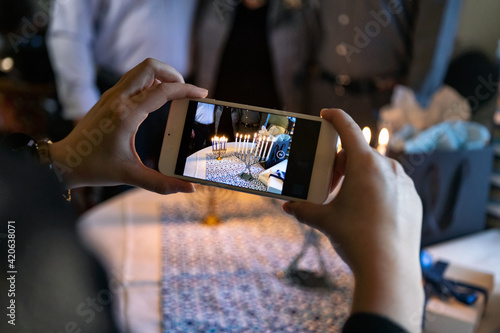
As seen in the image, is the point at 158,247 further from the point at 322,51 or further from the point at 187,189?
the point at 322,51

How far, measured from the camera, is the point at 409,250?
26 cm

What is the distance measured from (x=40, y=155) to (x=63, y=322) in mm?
259

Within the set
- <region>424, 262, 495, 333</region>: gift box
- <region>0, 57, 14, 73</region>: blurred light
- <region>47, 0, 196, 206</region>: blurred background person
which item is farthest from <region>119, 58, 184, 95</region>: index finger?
<region>0, 57, 14, 73</region>: blurred light

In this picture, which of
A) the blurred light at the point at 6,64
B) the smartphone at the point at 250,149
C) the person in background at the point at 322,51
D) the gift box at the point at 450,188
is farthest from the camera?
the blurred light at the point at 6,64

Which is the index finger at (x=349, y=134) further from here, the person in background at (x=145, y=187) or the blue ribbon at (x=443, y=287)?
the blue ribbon at (x=443, y=287)

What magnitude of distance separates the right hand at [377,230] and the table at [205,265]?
0.42 metres

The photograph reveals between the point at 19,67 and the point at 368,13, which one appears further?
the point at 19,67

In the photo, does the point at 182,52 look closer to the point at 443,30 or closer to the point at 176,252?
the point at 176,252

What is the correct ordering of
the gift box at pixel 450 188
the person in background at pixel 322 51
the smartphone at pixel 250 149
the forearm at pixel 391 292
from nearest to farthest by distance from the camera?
the forearm at pixel 391 292 < the smartphone at pixel 250 149 < the gift box at pixel 450 188 < the person in background at pixel 322 51

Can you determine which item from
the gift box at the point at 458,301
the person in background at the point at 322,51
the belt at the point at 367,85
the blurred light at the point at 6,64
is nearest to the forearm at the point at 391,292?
the gift box at the point at 458,301

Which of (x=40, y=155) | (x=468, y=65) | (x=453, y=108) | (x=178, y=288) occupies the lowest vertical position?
(x=178, y=288)

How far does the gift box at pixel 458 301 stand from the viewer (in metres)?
0.60

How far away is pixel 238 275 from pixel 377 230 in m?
0.55

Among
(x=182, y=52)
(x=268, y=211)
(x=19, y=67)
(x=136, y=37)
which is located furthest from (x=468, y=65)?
(x=19, y=67)
